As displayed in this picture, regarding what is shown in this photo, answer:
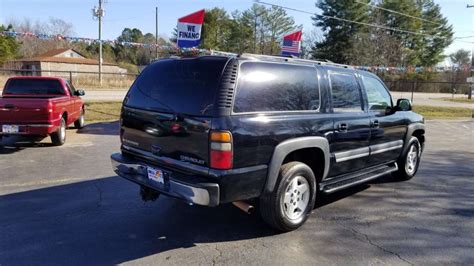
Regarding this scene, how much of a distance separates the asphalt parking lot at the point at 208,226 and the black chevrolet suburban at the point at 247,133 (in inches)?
15.3

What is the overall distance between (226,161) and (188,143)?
450mm

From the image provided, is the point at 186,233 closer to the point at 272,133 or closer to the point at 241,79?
the point at 272,133

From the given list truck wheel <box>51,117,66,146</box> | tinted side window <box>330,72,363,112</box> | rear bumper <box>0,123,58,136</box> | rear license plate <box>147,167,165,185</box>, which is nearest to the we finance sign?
truck wheel <box>51,117,66,146</box>

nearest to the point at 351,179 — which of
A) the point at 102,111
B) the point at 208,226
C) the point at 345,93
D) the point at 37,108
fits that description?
the point at 345,93

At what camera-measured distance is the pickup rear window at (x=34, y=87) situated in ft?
31.8

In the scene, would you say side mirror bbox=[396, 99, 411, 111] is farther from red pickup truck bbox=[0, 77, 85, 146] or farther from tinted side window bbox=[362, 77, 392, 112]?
red pickup truck bbox=[0, 77, 85, 146]

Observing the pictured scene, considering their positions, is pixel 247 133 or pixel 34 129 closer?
pixel 247 133

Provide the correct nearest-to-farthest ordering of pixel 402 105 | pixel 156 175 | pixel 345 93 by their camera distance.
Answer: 1. pixel 156 175
2. pixel 345 93
3. pixel 402 105

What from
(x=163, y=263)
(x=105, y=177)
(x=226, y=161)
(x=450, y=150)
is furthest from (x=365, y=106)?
(x=450, y=150)

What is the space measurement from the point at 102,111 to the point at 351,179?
13177 millimetres

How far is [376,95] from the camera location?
5.79 meters

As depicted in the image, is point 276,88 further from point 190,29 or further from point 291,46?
point 291,46

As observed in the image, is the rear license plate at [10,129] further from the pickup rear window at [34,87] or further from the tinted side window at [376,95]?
the tinted side window at [376,95]

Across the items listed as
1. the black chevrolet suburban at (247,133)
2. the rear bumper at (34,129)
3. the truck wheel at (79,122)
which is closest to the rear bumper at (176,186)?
the black chevrolet suburban at (247,133)
